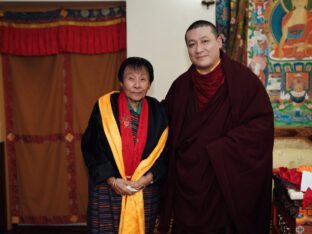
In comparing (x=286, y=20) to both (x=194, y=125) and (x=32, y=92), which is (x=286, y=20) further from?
(x=32, y=92)

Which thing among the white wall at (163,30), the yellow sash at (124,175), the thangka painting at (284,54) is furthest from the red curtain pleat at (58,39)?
the yellow sash at (124,175)

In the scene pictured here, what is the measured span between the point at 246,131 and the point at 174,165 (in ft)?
1.29

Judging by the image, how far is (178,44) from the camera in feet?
8.41

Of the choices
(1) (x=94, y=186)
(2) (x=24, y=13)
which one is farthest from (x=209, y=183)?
(2) (x=24, y=13)

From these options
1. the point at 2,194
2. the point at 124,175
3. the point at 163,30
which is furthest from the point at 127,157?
the point at 2,194

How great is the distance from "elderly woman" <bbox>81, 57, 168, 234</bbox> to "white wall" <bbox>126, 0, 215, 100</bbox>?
0.92 metres

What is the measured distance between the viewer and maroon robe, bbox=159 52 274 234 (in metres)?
1.49

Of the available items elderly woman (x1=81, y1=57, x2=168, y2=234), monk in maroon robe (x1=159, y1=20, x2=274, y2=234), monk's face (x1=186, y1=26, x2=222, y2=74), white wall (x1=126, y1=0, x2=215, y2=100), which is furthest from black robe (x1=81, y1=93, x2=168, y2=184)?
white wall (x1=126, y1=0, x2=215, y2=100)

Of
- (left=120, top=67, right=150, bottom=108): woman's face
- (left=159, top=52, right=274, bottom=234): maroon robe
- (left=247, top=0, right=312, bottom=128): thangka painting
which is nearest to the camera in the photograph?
(left=159, top=52, right=274, bottom=234): maroon robe

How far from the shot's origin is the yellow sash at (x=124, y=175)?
158cm

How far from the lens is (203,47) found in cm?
153

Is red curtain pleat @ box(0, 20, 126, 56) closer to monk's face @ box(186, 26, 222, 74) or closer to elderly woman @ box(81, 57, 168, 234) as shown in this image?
elderly woman @ box(81, 57, 168, 234)

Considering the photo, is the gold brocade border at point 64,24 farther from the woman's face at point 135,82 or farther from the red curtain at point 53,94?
the woman's face at point 135,82

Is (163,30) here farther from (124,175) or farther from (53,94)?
(124,175)
